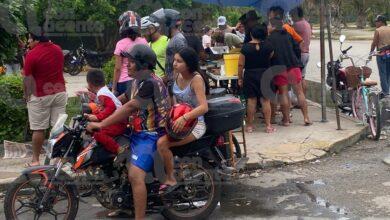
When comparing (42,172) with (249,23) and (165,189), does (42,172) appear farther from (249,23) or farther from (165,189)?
(249,23)

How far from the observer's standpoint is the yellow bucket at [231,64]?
8345 millimetres

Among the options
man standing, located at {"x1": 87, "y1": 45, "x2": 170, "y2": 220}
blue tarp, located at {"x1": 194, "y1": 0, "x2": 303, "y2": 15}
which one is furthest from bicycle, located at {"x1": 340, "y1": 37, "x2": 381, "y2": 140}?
man standing, located at {"x1": 87, "y1": 45, "x2": 170, "y2": 220}

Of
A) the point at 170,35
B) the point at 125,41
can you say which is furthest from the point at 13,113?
the point at 170,35

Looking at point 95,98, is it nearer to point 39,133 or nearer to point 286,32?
point 39,133

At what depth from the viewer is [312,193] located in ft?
19.2

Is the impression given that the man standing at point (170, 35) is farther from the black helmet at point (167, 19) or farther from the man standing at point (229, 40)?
the man standing at point (229, 40)

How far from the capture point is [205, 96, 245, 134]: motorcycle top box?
505 cm

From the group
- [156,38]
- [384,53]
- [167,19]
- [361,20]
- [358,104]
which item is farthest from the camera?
[361,20]

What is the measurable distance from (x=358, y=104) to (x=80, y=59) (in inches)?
507

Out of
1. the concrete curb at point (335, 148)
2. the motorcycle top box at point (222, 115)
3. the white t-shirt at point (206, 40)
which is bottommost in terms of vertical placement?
the concrete curb at point (335, 148)

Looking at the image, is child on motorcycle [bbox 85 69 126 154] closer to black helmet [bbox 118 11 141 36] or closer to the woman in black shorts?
black helmet [bbox 118 11 141 36]

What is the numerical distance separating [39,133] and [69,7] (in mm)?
12472

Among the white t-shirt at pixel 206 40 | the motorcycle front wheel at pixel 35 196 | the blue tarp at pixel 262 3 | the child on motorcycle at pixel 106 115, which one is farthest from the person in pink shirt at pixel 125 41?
the white t-shirt at pixel 206 40

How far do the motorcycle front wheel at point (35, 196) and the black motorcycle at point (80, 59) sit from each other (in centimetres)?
1484
